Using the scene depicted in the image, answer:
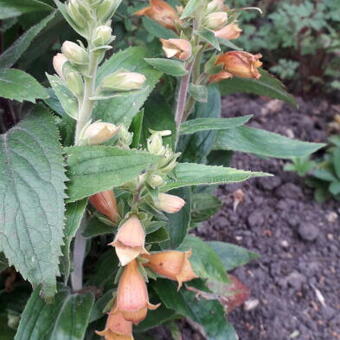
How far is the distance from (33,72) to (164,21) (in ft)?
1.29

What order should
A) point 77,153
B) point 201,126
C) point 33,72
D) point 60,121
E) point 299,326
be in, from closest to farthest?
point 77,153, point 60,121, point 201,126, point 33,72, point 299,326

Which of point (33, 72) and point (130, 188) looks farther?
point (33, 72)

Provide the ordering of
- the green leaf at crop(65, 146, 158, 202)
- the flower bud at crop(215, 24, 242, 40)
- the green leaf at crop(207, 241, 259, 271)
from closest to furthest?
1. the green leaf at crop(65, 146, 158, 202)
2. the flower bud at crop(215, 24, 242, 40)
3. the green leaf at crop(207, 241, 259, 271)

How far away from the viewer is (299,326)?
1605mm

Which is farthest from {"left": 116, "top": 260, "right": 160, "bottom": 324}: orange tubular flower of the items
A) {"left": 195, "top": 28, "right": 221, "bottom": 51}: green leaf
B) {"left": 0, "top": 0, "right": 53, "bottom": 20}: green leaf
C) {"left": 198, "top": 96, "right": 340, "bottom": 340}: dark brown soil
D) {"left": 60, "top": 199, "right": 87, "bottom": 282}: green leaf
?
{"left": 198, "top": 96, "right": 340, "bottom": 340}: dark brown soil

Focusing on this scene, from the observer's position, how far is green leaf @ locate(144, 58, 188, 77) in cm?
106

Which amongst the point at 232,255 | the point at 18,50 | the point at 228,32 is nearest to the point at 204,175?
the point at 228,32

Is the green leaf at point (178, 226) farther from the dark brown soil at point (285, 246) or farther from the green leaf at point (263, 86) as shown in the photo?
the dark brown soil at point (285, 246)

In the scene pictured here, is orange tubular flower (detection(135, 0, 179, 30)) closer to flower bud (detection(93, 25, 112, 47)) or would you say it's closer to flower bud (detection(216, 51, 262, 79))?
flower bud (detection(216, 51, 262, 79))

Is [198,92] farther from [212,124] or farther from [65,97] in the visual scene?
[65,97]

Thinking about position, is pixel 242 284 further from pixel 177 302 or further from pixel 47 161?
pixel 47 161

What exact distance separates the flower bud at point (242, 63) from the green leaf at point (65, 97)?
0.34 m

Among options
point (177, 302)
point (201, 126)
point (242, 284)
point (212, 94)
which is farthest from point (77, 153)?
point (242, 284)

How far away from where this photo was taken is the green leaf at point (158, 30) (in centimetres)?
127
